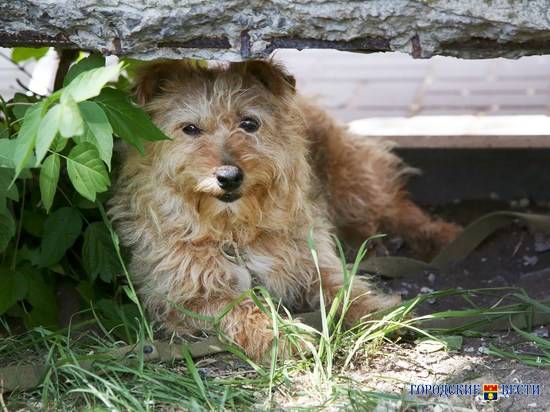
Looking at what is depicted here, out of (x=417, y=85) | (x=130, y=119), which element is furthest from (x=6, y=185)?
(x=417, y=85)

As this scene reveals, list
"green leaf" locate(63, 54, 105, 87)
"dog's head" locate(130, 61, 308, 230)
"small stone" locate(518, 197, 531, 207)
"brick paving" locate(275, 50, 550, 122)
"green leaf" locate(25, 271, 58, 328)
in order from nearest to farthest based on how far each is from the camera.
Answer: "green leaf" locate(63, 54, 105, 87)
"dog's head" locate(130, 61, 308, 230)
"green leaf" locate(25, 271, 58, 328)
"small stone" locate(518, 197, 531, 207)
"brick paving" locate(275, 50, 550, 122)

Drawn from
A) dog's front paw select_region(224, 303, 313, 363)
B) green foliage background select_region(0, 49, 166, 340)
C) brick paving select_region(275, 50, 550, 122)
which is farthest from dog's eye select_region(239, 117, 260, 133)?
brick paving select_region(275, 50, 550, 122)

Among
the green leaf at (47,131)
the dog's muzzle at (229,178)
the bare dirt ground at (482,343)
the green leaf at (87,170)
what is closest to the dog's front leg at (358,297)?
the bare dirt ground at (482,343)

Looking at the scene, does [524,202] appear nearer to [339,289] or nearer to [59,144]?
[339,289]

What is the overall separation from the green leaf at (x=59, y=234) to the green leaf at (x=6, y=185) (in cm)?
47

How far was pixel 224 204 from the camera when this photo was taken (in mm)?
3625

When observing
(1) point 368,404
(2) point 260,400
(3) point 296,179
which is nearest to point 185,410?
(2) point 260,400

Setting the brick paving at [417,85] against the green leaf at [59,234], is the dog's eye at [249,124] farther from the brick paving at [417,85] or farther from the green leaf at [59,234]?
the brick paving at [417,85]

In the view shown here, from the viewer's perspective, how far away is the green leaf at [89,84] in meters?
2.62

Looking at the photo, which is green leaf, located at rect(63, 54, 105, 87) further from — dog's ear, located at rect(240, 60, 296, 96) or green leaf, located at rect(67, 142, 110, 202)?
dog's ear, located at rect(240, 60, 296, 96)

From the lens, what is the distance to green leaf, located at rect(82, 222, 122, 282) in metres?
3.74

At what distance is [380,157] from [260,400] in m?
2.45

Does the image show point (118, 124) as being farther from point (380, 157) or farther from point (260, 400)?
point (380, 157)

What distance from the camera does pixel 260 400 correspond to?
3139 millimetres
